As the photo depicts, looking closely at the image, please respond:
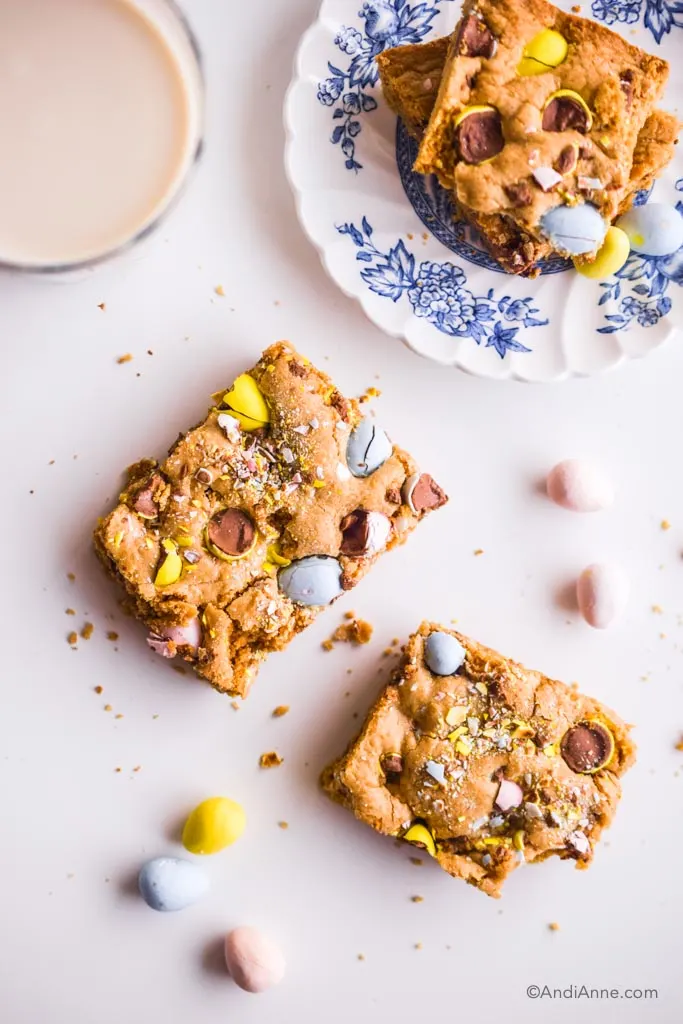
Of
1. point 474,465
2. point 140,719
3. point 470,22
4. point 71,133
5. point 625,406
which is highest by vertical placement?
point 470,22

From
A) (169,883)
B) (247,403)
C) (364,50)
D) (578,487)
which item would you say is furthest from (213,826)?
(364,50)

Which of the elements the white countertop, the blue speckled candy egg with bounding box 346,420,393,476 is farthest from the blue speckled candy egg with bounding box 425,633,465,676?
the blue speckled candy egg with bounding box 346,420,393,476

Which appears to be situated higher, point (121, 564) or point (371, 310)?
point (371, 310)

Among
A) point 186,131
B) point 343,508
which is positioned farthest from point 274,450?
point 186,131

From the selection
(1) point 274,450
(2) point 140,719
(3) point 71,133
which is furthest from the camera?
(2) point 140,719

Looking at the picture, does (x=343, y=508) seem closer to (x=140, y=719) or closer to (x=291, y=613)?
(x=291, y=613)
